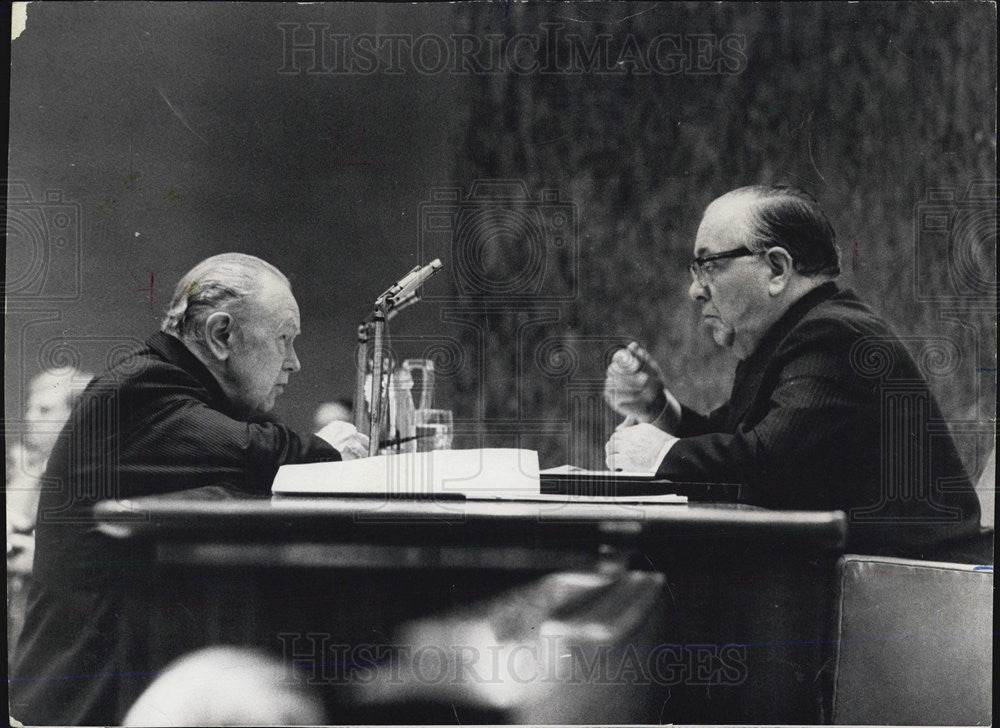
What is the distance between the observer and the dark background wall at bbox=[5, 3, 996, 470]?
181 cm

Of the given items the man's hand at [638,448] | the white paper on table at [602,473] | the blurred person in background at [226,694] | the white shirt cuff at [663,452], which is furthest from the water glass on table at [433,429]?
the blurred person in background at [226,694]

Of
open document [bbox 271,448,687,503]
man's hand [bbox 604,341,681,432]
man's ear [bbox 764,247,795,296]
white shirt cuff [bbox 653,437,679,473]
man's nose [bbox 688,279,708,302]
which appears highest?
man's ear [bbox 764,247,795,296]

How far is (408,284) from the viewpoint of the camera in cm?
182

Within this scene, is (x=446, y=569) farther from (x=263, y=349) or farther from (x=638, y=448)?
(x=263, y=349)

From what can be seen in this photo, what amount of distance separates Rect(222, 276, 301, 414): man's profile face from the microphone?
21 centimetres

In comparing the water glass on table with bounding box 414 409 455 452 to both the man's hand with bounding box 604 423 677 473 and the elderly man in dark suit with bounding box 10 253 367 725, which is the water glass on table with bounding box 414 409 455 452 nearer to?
the elderly man in dark suit with bounding box 10 253 367 725

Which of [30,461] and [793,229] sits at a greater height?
[793,229]

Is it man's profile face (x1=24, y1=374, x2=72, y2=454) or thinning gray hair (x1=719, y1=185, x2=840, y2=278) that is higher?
thinning gray hair (x1=719, y1=185, x2=840, y2=278)

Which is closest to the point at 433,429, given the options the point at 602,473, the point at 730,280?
the point at 602,473

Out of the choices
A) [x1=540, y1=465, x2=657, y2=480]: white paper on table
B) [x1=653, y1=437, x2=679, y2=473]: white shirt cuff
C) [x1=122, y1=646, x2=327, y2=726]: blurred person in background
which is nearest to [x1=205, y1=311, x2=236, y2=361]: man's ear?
[x1=122, y1=646, x2=327, y2=726]: blurred person in background

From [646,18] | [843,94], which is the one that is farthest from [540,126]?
[843,94]

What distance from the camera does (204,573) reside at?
1.79m

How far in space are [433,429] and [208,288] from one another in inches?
23.3

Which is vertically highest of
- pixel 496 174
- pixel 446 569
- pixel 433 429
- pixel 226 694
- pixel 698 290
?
pixel 496 174
